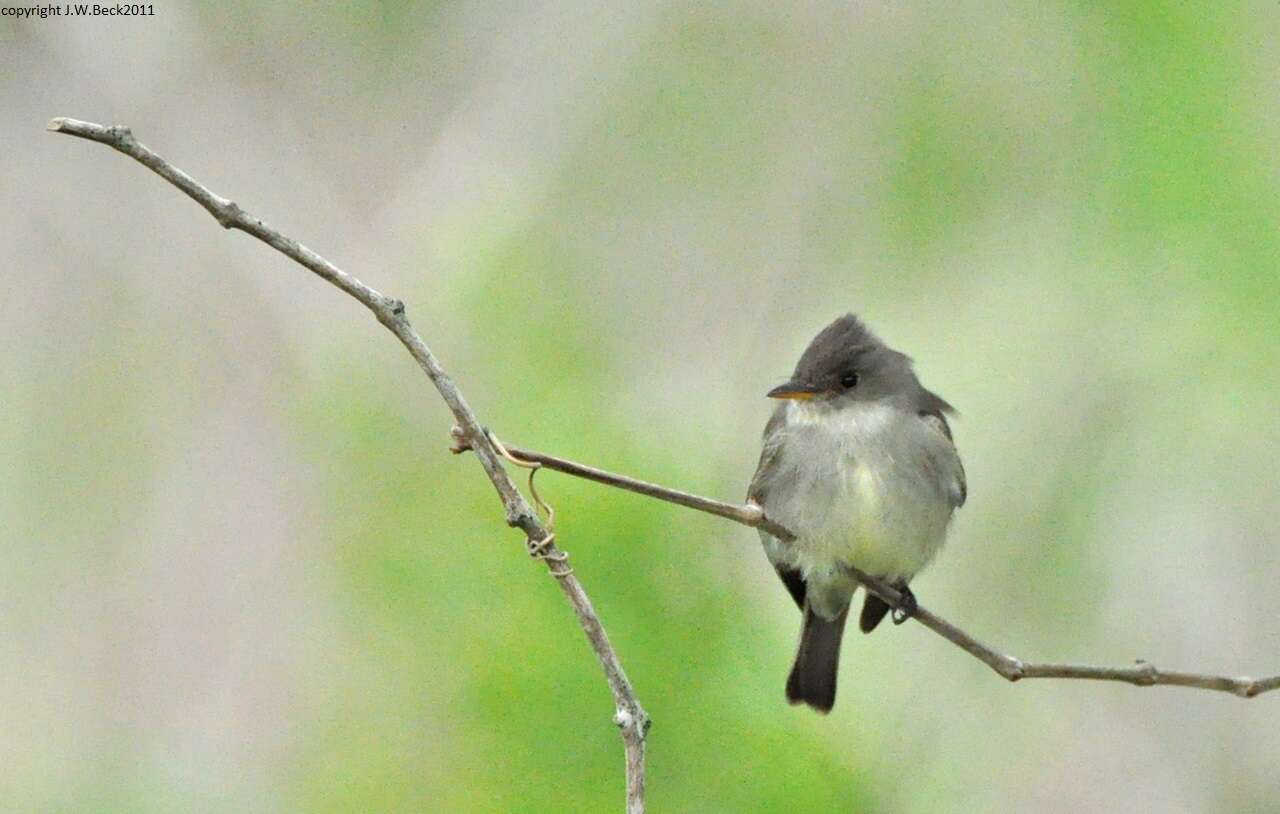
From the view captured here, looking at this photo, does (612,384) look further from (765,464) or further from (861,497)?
(861,497)

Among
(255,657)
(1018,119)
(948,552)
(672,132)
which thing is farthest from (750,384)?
(255,657)

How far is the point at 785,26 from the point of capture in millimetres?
5051

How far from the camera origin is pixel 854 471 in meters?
3.31

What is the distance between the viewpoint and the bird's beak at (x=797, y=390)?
3281mm

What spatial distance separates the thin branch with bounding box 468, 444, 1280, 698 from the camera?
1.86 metres

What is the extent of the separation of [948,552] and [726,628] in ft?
2.60

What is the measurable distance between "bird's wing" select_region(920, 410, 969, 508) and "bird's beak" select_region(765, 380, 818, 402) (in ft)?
0.91

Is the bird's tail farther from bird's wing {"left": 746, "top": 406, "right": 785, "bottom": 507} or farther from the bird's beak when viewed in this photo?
the bird's beak

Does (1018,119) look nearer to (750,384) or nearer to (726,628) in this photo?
(750,384)

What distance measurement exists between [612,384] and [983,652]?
1.34 meters

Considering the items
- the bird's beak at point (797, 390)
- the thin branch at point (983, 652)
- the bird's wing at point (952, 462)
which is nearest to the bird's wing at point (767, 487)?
the bird's beak at point (797, 390)

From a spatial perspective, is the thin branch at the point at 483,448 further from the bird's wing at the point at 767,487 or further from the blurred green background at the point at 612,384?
the bird's wing at the point at 767,487

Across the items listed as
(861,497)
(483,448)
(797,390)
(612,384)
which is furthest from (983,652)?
(612,384)

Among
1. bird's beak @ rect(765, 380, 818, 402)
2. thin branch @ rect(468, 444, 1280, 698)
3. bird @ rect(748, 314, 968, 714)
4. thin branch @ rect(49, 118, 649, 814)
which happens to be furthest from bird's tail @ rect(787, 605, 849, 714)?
thin branch @ rect(49, 118, 649, 814)
